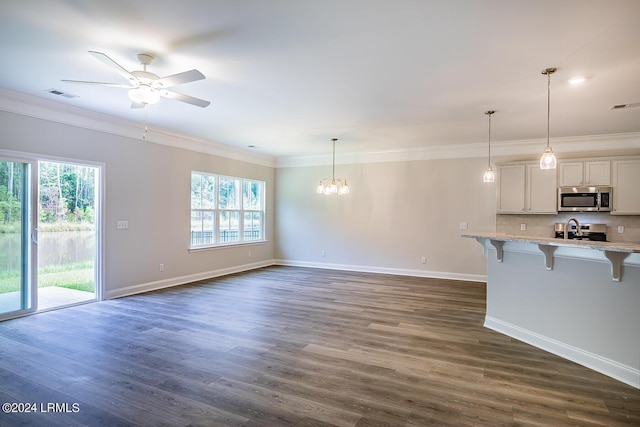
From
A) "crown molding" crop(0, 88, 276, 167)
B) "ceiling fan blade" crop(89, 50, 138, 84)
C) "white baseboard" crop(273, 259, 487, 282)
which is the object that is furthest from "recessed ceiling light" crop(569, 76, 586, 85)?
"crown molding" crop(0, 88, 276, 167)

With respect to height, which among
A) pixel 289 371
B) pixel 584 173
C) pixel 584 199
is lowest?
pixel 289 371

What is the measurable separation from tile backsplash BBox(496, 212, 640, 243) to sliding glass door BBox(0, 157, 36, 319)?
753 cm

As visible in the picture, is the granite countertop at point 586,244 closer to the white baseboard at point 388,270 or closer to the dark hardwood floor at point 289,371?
the dark hardwood floor at point 289,371

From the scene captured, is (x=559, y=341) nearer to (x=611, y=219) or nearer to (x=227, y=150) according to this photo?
(x=611, y=219)

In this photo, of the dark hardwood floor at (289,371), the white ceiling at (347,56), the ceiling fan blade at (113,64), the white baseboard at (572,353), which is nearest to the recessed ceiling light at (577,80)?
the white ceiling at (347,56)

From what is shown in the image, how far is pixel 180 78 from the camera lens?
2.93 meters

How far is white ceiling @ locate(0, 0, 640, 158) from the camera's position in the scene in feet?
7.93

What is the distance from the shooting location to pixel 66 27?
2.66 m

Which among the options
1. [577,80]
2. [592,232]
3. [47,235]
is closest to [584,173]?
[592,232]

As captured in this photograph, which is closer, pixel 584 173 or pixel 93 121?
pixel 93 121

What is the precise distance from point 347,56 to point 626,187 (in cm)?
553

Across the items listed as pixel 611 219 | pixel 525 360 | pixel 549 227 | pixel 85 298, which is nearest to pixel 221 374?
pixel 525 360

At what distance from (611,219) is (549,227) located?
91cm

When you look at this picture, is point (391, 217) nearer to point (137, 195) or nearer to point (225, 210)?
point (225, 210)
